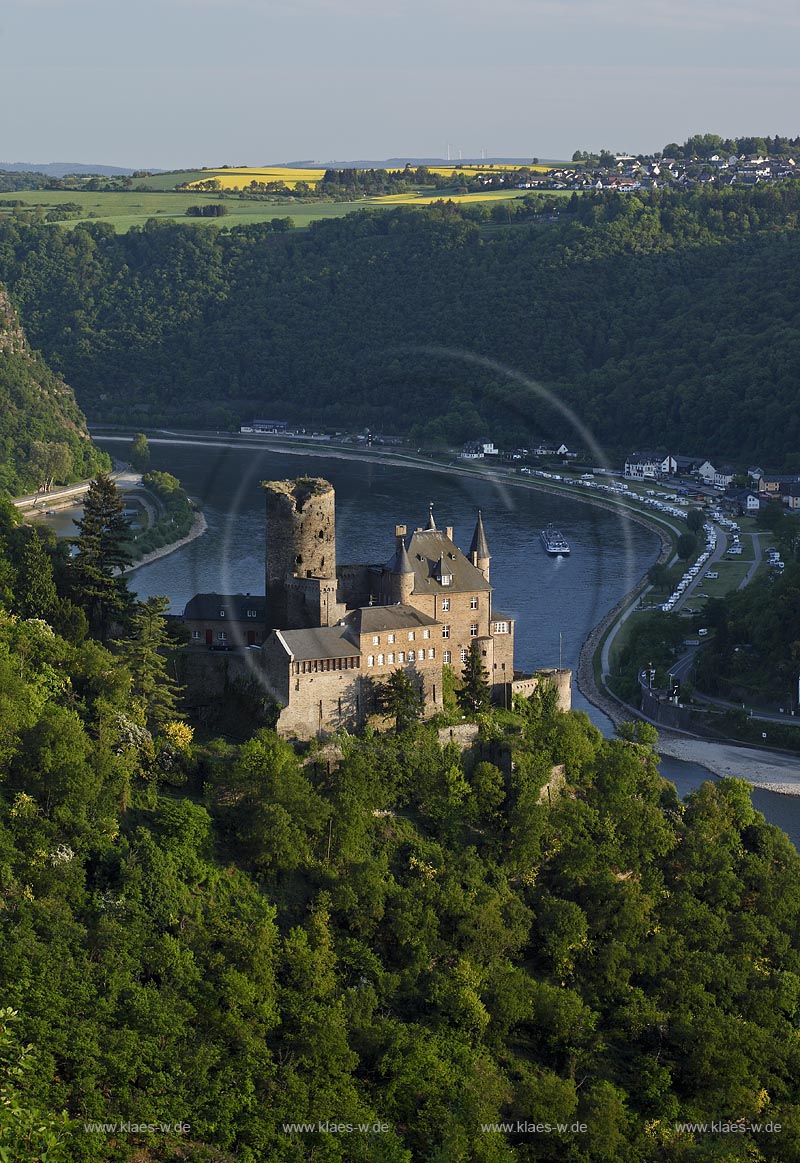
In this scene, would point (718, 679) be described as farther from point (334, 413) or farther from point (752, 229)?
point (752, 229)

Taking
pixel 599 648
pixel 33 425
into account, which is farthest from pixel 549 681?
pixel 33 425

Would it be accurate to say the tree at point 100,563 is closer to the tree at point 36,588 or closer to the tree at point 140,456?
the tree at point 36,588

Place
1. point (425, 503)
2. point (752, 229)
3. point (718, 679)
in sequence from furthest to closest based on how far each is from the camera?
1. point (752, 229)
2. point (425, 503)
3. point (718, 679)

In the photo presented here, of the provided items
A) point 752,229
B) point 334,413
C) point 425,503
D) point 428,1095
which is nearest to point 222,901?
point 428,1095

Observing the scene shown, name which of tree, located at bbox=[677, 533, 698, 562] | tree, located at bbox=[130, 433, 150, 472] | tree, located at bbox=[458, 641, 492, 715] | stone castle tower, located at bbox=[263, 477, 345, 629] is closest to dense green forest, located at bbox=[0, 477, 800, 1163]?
tree, located at bbox=[458, 641, 492, 715]

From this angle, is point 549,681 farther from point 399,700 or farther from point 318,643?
point 318,643
